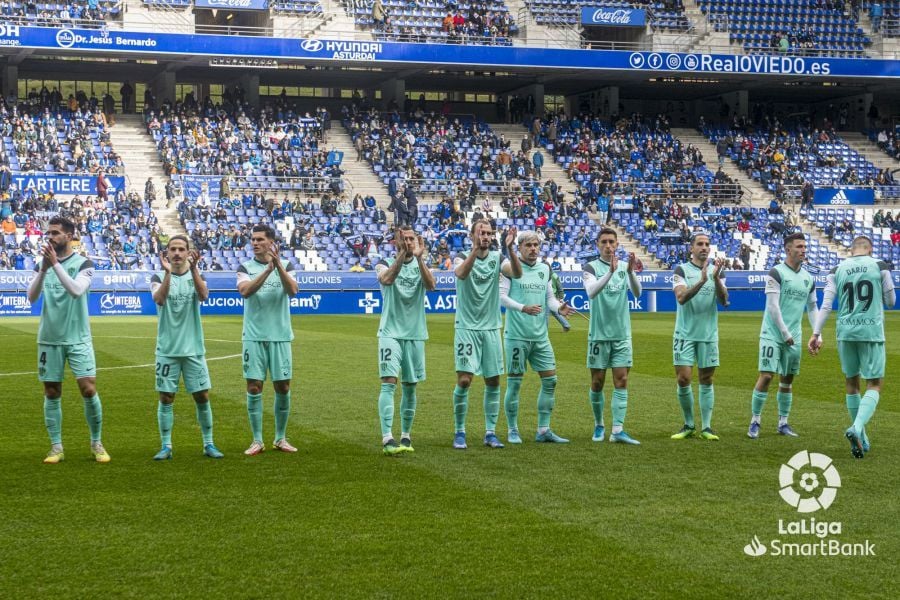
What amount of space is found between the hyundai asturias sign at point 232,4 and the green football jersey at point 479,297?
39.3 metres

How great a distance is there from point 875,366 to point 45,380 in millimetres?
7431

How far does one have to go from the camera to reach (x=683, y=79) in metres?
54.1

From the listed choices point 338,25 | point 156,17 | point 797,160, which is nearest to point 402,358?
point 156,17

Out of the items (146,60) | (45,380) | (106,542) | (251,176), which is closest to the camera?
(106,542)

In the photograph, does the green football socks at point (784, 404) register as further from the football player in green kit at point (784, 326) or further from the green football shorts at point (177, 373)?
the green football shorts at point (177, 373)

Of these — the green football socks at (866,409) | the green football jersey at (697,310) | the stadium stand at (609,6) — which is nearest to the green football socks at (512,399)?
the green football jersey at (697,310)

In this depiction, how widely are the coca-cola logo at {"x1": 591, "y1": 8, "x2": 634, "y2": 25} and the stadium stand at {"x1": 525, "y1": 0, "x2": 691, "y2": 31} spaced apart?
0.47m

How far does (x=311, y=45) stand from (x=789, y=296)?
1448 inches

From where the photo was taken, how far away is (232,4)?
155 ft

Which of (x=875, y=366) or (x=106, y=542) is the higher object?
(x=875, y=366)

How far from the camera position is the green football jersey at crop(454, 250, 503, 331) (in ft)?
35.4

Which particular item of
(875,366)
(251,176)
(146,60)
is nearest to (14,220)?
(251,176)

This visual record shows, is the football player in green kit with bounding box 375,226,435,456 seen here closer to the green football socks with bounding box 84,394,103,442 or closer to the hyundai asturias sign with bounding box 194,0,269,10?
the green football socks with bounding box 84,394,103,442

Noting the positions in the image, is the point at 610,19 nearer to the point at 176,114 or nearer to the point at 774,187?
the point at 774,187
